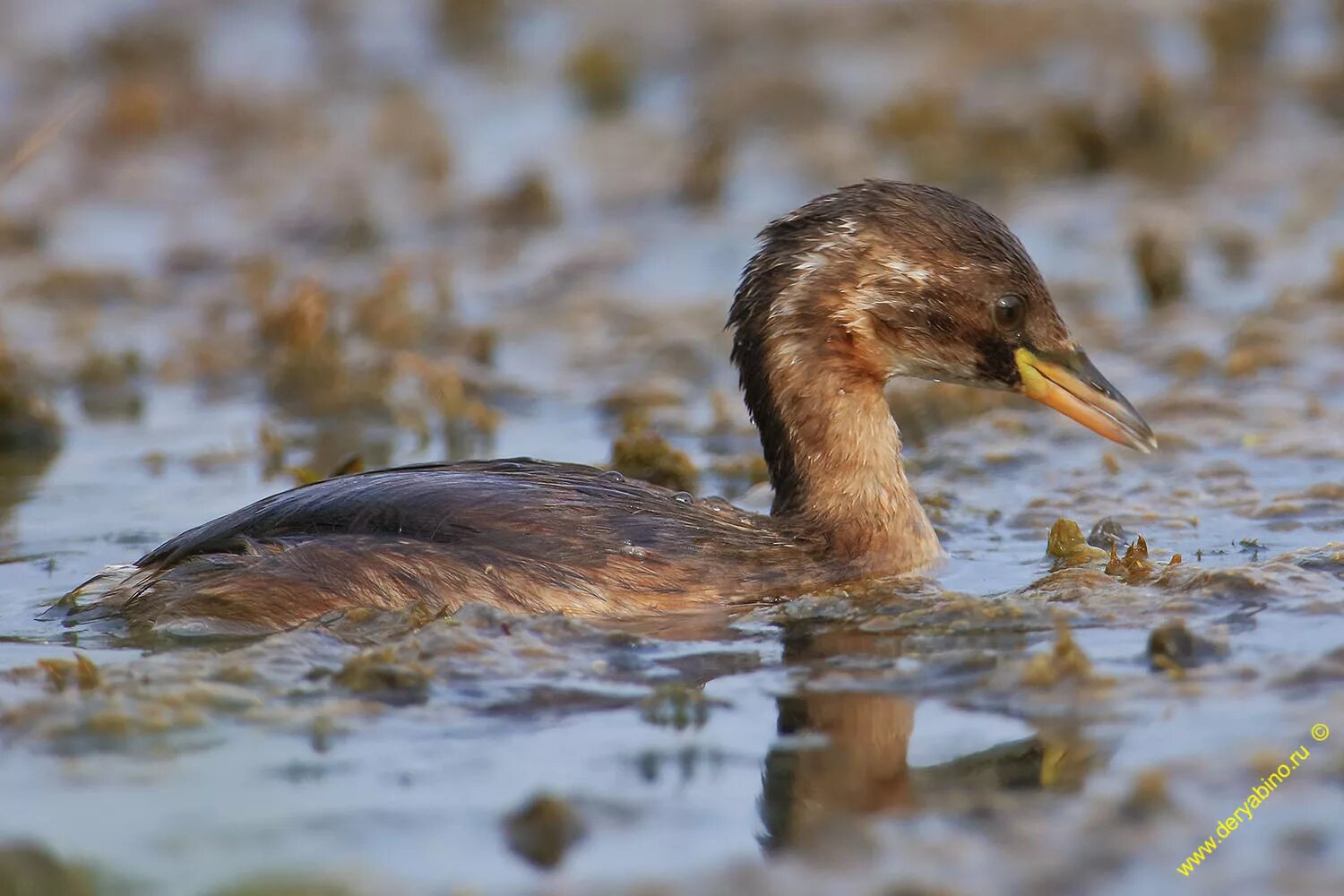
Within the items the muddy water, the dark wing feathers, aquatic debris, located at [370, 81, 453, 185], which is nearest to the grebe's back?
the dark wing feathers

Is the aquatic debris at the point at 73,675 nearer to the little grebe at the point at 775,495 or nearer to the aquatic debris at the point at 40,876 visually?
the little grebe at the point at 775,495

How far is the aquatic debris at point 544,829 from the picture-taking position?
4808 millimetres

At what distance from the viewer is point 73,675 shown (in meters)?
5.92

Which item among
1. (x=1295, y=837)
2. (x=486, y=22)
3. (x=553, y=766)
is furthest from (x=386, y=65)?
(x=1295, y=837)

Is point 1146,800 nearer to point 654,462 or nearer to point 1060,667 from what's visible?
point 1060,667

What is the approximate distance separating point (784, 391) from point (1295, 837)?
9.76 ft

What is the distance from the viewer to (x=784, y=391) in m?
7.28

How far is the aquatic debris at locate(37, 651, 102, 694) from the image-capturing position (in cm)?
582

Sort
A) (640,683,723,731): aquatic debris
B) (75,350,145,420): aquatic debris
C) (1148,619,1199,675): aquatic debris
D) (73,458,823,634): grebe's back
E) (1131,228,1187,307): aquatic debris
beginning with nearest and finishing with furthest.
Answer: (640,683,723,731): aquatic debris
(1148,619,1199,675): aquatic debris
(73,458,823,634): grebe's back
(75,350,145,420): aquatic debris
(1131,228,1187,307): aquatic debris

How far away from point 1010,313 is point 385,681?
2629 millimetres

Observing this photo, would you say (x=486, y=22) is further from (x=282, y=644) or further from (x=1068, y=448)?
(x=282, y=644)

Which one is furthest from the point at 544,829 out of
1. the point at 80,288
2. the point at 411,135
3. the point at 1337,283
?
the point at 411,135

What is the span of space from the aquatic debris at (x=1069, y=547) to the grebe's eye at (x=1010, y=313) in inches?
27.2

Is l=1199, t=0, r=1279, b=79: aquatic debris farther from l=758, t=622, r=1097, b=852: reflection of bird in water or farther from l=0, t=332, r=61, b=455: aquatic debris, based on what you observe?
l=758, t=622, r=1097, b=852: reflection of bird in water
